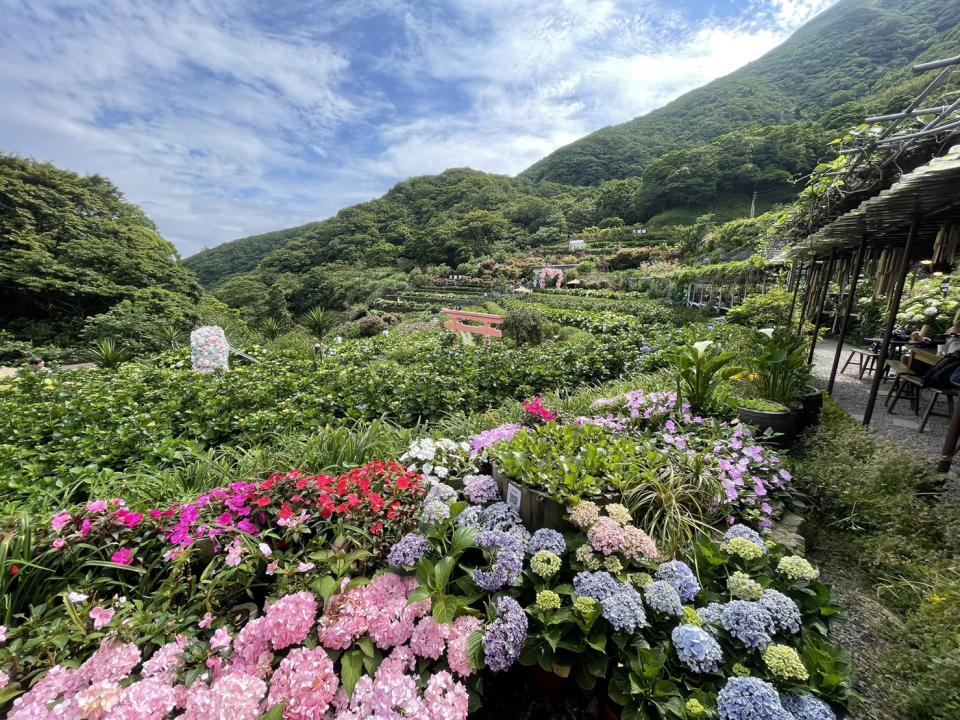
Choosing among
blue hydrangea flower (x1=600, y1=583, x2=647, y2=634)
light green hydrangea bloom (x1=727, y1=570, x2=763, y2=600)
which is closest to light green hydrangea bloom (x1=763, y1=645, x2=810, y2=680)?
light green hydrangea bloom (x1=727, y1=570, x2=763, y2=600)

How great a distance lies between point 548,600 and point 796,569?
95cm

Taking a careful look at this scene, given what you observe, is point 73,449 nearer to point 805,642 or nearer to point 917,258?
point 805,642

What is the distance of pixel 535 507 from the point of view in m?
1.85

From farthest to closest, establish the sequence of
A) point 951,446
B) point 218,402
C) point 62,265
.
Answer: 1. point 62,265
2. point 218,402
3. point 951,446

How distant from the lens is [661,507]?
2.07 metres

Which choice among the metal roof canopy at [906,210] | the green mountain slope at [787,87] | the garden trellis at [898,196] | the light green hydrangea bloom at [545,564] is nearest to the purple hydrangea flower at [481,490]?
the light green hydrangea bloom at [545,564]

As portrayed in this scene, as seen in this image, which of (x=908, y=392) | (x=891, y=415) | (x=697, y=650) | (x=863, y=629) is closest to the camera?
(x=697, y=650)

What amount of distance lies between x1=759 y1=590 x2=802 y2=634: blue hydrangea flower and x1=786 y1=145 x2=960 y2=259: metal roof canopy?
2.74 meters

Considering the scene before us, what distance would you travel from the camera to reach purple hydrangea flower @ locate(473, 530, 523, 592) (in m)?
1.42

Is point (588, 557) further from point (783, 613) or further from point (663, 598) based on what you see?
point (783, 613)

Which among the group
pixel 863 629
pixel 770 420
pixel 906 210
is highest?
pixel 906 210

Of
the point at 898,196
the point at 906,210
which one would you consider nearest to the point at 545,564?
the point at 898,196

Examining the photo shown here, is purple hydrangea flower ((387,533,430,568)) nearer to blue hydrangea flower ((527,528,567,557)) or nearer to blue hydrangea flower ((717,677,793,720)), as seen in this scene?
blue hydrangea flower ((527,528,567,557))

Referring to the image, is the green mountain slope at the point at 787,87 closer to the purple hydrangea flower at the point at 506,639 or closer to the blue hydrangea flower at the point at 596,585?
the blue hydrangea flower at the point at 596,585
